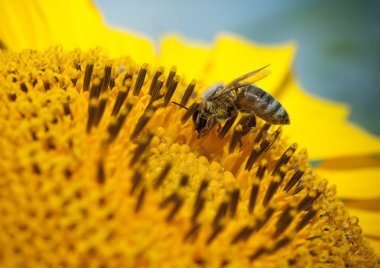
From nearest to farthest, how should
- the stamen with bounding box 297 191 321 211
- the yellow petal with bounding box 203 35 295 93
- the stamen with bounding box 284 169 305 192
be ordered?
the stamen with bounding box 297 191 321 211 < the stamen with bounding box 284 169 305 192 < the yellow petal with bounding box 203 35 295 93

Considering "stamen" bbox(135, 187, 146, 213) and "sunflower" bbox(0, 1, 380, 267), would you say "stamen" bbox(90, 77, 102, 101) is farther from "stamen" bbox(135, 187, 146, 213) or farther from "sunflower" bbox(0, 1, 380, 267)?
"stamen" bbox(135, 187, 146, 213)

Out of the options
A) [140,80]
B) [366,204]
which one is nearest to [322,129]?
[366,204]

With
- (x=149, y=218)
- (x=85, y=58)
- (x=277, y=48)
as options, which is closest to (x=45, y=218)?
(x=149, y=218)

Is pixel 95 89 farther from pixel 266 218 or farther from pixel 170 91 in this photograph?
pixel 266 218

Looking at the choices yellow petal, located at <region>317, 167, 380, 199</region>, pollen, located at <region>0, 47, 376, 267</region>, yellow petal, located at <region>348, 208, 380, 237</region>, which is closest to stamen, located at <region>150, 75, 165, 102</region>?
pollen, located at <region>0, 47, 376, 267</region>

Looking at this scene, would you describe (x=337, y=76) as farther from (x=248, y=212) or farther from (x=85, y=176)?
(x=85, y=176)

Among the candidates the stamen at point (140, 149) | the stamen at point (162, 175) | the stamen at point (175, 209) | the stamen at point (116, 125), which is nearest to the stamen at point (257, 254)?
the stamen at point (175, 209)
